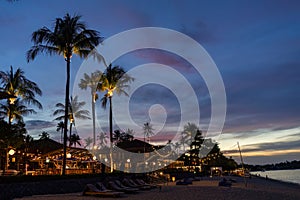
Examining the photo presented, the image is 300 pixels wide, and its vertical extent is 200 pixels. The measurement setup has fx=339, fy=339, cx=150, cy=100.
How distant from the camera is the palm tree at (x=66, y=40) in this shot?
78.3 ft

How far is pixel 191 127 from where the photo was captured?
276ft

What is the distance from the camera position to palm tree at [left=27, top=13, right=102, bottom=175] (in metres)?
23.9

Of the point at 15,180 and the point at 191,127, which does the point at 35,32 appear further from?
the point at 191,127

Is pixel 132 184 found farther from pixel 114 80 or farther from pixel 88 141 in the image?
pixel 88 141

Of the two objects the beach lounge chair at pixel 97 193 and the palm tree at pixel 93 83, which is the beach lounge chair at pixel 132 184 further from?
the palm tree at pixel 93 83

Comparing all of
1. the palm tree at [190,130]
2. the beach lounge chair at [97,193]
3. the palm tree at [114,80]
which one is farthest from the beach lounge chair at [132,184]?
the palm tree at [190,130]

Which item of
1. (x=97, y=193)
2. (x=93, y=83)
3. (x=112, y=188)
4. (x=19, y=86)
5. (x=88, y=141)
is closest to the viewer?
(x=97, y=193)

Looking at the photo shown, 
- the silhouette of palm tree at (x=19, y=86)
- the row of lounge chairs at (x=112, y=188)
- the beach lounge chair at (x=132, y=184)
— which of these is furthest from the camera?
the silhouette of palm tree at (x=19, y=86)

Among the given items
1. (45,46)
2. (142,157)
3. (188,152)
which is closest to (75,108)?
(142,157)

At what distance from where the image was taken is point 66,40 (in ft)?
78.6

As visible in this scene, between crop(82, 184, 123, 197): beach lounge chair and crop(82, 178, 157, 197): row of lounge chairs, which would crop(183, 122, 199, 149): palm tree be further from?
crop(82, 184, 123, 197): beach lounge chair

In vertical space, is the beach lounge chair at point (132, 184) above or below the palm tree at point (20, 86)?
below

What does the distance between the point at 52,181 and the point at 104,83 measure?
15799 mm

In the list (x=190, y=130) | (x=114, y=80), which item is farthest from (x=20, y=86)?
(x=190, y=130)
